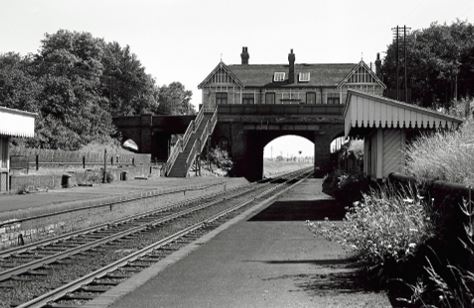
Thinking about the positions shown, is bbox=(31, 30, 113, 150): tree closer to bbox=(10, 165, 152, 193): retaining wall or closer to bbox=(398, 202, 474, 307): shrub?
bbox=(10, 165, 152, 193): retaining wall

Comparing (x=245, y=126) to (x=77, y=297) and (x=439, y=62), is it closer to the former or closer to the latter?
(x=439, y=62)

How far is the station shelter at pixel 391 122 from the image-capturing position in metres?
19.7

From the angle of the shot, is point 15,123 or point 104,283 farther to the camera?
point 15,123

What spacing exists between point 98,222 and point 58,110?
1304 inches

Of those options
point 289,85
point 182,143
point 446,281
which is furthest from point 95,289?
point 289,85

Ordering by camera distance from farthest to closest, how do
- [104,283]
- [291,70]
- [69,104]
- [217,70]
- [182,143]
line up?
[291,70] < [217,70] < [182,143] < [69,104] < [104,283]

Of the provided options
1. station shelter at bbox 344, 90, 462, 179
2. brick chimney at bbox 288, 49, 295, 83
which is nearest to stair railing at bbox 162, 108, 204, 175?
brick chimney at bbox 288, 49, 295, 83

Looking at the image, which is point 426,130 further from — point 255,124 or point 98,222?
point 255,124

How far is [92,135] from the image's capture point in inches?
2205

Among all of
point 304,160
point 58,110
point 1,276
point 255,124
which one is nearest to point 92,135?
point 58,110

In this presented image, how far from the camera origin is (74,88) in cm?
5331

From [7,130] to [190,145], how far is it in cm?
2974

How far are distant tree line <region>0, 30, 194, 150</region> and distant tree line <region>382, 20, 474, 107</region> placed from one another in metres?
29.0

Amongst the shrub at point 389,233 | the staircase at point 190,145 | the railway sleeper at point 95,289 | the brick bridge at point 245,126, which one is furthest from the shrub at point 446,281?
the brick bridge at point 245,126
